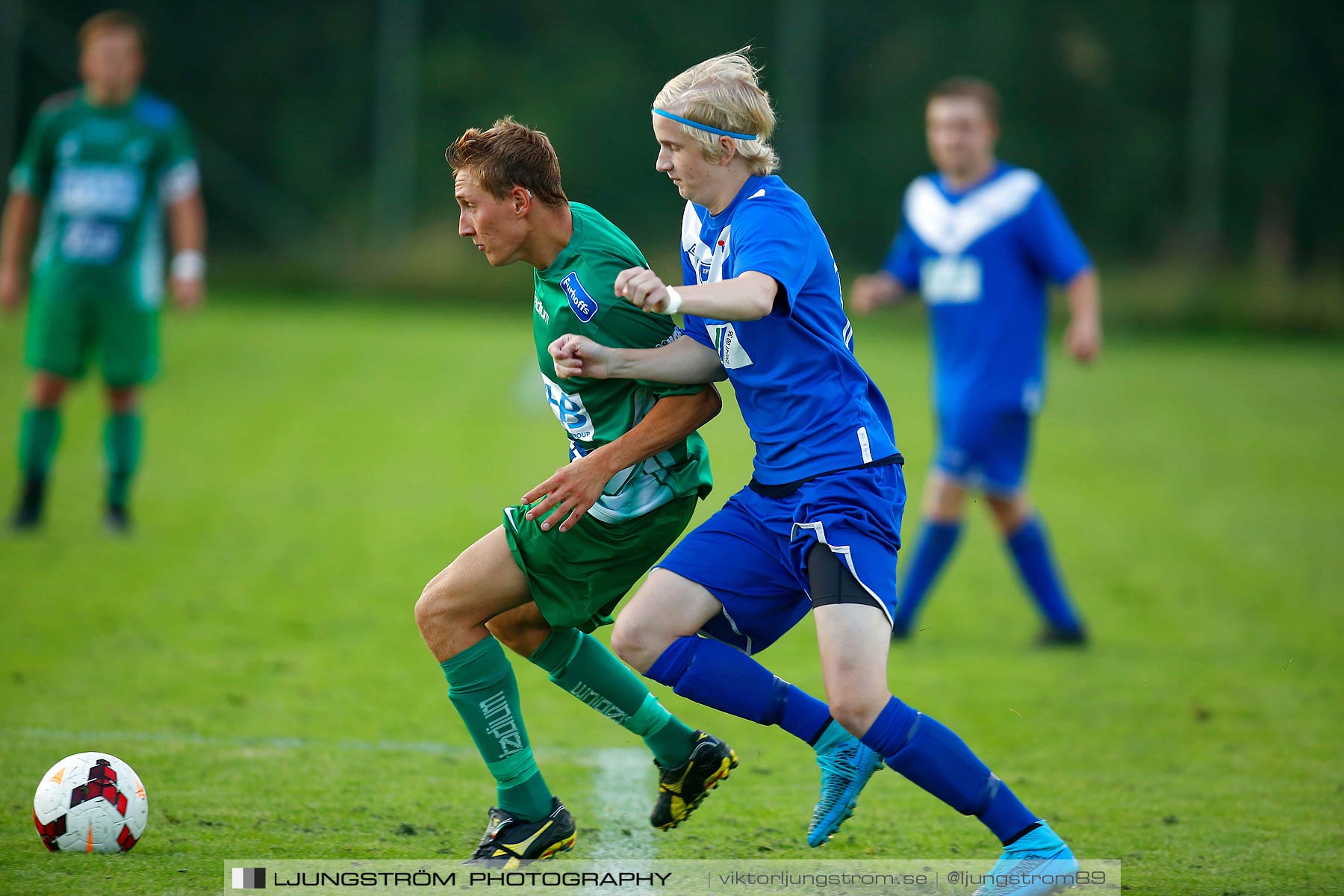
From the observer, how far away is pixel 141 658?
5.21 meters

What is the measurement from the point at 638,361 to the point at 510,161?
567mm

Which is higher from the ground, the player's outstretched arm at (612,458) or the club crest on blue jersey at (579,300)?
the club crest on blue jersey at (579,300)

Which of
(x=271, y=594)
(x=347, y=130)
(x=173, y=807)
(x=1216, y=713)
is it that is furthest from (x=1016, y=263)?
(x=347, y=130)

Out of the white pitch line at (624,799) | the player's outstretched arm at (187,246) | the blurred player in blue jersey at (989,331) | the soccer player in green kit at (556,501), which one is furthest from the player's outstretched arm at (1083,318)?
the player's outstretched arm at (187,246)

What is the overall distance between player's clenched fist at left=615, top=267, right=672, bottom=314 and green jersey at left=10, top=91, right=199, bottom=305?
17.5 feet

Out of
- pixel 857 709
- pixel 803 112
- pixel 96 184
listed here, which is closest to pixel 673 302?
pixel 857 709

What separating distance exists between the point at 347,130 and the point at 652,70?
15.9ft

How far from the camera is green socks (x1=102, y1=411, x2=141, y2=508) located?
24.0 feet

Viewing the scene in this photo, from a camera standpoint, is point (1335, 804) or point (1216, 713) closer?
point (1335, 804)

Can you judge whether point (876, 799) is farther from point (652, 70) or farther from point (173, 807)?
point (652, 70)

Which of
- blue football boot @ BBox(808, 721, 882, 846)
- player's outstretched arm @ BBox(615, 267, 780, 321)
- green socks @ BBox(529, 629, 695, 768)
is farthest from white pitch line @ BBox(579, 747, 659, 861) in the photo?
player's outstretched arm @ BBox(615, 267, 780, 321)

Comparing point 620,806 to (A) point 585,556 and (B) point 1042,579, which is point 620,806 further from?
(B) point 1042,579

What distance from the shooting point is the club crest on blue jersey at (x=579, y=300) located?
3.24 metres

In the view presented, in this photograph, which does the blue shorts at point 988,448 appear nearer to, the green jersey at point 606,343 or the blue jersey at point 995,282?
the blue jersey at point 995,282
